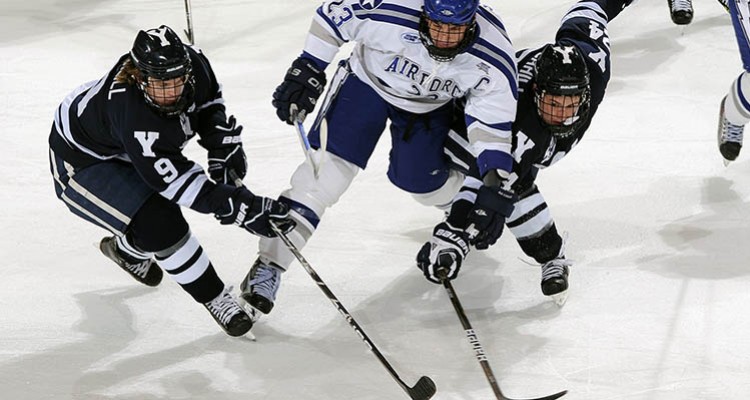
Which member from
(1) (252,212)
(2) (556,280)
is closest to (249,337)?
(1) (252,212)

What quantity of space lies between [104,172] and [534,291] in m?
1.22

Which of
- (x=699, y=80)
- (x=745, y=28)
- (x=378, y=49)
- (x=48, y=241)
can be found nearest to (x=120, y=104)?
(x=378, y=49)

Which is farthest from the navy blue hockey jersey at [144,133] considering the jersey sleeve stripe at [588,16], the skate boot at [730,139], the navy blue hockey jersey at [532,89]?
the skate boot at [730,139]

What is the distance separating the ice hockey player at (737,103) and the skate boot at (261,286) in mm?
1664

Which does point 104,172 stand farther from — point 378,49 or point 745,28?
point 745,28

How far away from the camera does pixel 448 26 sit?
9.11 feet

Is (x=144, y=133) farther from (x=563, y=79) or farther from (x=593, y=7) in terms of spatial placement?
(x=593, y=7)

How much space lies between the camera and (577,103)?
292 cm

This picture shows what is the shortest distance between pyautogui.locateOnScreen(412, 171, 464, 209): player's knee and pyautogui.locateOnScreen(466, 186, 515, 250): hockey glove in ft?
1.36

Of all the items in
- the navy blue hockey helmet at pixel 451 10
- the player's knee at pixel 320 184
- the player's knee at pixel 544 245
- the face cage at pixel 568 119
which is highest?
the navy blue hockey helmet at pixel 451 10

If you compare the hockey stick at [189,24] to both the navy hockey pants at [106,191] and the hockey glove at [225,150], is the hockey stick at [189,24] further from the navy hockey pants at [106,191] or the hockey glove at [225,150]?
the navy hockey pants at [106,191]

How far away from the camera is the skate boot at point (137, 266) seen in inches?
124

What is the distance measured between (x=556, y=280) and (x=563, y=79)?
0.56 metres

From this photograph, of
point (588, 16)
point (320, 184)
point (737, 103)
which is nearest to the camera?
point (320, 184)
